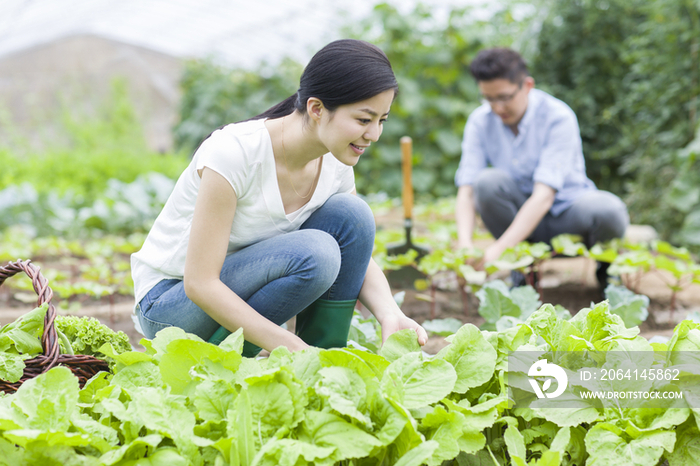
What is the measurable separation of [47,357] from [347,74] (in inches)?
32.2

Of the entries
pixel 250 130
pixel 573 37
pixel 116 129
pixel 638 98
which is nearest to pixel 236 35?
pixel 116 129

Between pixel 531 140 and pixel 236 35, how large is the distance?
9595 mm

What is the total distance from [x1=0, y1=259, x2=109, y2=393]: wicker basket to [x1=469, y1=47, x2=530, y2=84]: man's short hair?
190cm

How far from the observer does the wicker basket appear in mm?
1011

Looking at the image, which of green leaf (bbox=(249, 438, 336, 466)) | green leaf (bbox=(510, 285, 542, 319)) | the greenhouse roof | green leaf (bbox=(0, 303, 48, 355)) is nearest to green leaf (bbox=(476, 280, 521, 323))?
green leaf (bbox=(510, 285, 542, 319))

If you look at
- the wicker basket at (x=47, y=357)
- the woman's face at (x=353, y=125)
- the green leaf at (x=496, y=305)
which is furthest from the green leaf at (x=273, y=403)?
the green leaf at (x=496, y=305)

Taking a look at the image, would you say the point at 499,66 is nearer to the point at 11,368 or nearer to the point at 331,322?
the point at 331,322

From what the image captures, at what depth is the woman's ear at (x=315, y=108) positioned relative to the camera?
49.5 inches

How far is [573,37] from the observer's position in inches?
189

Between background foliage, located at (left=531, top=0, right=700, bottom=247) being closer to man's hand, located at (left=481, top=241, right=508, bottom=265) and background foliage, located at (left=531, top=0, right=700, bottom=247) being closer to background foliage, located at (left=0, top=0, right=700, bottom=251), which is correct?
background foliage, located at (left=0, top=0, right=700, bottom=251)

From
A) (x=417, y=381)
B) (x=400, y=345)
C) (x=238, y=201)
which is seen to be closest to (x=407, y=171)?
(x=238, y=201)

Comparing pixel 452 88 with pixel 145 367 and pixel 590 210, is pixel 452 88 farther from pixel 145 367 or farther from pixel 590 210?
pixel 145 367

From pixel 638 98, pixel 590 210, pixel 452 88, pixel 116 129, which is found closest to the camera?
pixel 590 210

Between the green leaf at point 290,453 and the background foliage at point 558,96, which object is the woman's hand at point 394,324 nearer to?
the green leaf at point 290,453
